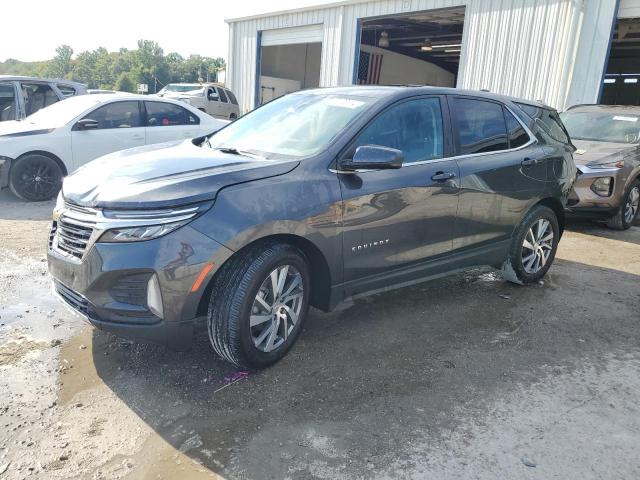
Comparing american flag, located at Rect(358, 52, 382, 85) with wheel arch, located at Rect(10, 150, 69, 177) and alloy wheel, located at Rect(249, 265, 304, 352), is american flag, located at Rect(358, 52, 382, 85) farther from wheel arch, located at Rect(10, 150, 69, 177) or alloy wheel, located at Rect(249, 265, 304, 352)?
alloy wheel, located at Rect(249, 265, 304, 352)

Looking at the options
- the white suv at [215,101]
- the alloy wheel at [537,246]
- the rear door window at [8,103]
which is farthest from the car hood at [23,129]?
the white suv at [215,101]

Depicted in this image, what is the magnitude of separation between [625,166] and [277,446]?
709cm

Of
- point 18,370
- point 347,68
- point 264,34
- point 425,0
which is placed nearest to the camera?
point 18,370

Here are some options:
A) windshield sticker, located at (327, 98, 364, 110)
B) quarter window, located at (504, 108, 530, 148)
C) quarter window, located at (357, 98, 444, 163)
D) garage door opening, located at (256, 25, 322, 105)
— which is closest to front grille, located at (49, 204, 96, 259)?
quarter window, located at (357, 98, 444, 163)

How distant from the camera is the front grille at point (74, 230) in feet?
9.45

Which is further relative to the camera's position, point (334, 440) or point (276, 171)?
point (276, 171)

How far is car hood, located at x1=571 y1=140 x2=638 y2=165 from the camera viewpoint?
7586mm

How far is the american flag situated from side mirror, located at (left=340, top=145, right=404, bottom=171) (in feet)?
66.6

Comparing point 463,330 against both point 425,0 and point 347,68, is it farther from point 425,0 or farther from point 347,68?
point 347,68

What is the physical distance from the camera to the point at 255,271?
2963mm

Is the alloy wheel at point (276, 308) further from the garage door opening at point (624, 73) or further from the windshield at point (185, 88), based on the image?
the garage door opening at point (624, 73)

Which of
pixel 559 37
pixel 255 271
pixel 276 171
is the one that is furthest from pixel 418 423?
pixel 559 37

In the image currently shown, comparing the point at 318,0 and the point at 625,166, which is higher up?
the point at 318,0

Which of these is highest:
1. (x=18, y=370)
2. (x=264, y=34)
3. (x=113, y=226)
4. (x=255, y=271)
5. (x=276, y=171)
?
(x=264, y=34)
